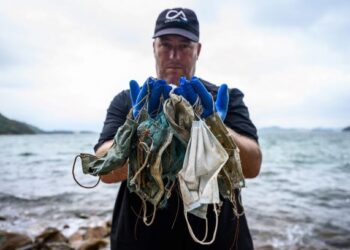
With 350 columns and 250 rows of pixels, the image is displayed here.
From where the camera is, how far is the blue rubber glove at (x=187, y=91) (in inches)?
75.7

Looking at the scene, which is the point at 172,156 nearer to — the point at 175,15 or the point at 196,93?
the point at 196,93

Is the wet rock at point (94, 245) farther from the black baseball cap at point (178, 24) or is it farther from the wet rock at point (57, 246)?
the black baseball cap at point (178, 24)

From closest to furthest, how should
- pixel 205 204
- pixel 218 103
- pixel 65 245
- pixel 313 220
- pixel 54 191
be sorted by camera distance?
pixel 205 204 < pixel 218 103 < pixel 65 245 < pixel 313 220 < pixel 54 191

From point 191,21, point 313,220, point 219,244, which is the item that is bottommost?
point 313,220

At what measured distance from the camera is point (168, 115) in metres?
1.82

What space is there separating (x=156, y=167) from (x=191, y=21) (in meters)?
1.66

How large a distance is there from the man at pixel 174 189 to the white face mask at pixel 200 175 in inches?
24.0

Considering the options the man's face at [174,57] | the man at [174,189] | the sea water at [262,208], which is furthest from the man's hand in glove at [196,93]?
the sea water at [262,208]

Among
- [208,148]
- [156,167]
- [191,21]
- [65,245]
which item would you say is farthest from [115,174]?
[65,245]

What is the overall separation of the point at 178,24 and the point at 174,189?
147cm

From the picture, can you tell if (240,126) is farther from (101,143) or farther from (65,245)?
(65,245)

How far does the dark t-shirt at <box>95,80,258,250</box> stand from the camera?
251cm

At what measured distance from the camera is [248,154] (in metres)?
2.27

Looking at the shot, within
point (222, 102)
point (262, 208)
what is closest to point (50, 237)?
point (222, 102)
